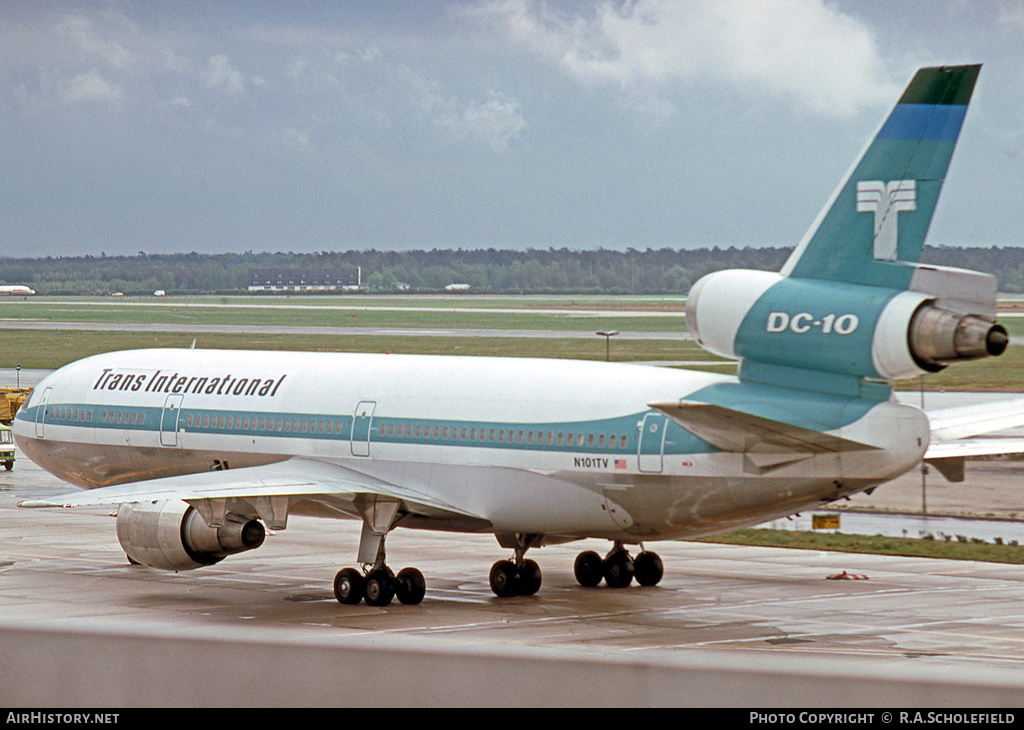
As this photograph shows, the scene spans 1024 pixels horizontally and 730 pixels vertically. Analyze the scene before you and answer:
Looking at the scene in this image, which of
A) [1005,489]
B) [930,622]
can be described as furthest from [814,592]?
[1005,489]

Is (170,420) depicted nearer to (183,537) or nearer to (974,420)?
(183,537)

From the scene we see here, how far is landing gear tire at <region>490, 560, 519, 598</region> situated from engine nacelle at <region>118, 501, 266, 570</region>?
435cm

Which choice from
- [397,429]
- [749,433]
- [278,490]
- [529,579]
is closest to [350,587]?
[278,490]

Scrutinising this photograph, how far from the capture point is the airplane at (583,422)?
20.7 meters

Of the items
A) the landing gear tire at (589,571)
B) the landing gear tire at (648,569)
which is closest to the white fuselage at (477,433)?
the landing gear tire at (589,571)

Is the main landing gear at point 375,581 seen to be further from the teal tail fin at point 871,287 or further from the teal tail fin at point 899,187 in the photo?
the teal tail fin at point 899,187

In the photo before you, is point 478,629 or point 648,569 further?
point 648,569

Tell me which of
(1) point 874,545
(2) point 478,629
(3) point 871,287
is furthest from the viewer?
(1) point 874,545

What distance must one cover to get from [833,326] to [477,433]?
7.55 metres

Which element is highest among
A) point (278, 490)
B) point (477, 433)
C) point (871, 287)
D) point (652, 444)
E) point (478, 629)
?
point (871, 287)

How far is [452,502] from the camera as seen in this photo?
26.0m

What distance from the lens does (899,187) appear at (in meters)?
20.8
